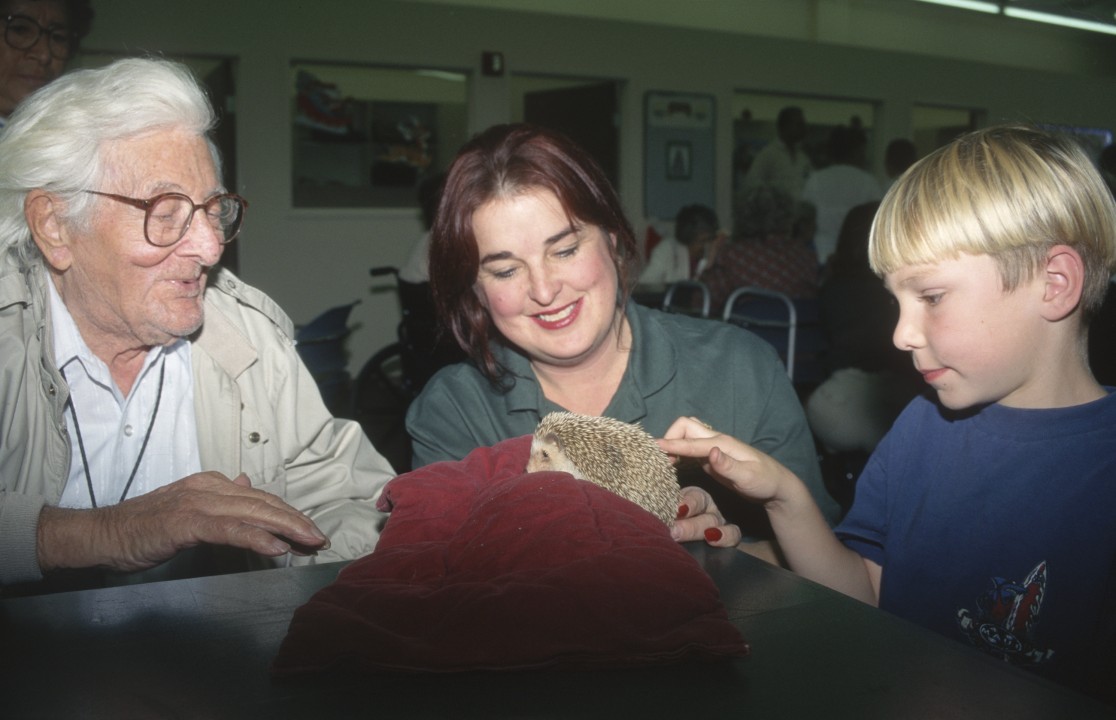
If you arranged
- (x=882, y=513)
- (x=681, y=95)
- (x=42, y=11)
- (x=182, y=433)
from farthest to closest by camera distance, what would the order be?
(x=681, y=95) < (x=42, y=11) < (x=182, y=433) < (x=882, y=513)

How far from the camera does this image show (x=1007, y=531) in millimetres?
1280

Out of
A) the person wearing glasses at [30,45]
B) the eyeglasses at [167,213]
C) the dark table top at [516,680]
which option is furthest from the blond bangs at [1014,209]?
the person wearing glasses at [30,45]

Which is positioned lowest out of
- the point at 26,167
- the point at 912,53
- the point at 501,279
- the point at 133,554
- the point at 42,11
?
the point at 133,554

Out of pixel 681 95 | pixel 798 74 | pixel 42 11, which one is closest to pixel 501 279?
pixel 42 11

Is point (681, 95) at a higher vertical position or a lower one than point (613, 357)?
higher

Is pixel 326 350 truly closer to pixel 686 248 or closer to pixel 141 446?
pixel 141 446

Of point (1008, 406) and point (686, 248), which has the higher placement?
point (686, 248)

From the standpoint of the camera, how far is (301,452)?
6.04 feet

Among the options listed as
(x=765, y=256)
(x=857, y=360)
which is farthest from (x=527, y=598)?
(x=765, y=256)

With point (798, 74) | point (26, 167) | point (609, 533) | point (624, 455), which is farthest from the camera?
point (798, 74)

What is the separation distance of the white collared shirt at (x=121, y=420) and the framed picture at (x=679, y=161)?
7476 mm

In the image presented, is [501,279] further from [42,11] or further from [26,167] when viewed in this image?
[42,11]

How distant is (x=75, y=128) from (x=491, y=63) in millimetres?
6624

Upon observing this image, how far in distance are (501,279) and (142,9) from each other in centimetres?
637
